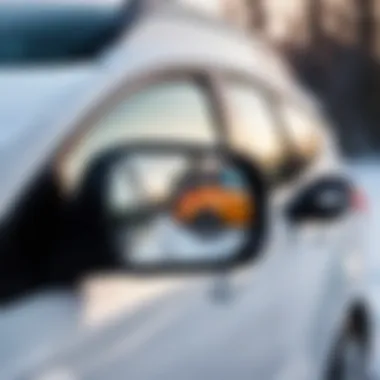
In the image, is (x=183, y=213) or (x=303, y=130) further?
(x=303, y=130)

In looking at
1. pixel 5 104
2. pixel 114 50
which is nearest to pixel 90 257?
pixel 5 104

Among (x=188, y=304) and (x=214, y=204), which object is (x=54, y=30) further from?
(x=214, y=204)

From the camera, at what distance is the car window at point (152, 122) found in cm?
410

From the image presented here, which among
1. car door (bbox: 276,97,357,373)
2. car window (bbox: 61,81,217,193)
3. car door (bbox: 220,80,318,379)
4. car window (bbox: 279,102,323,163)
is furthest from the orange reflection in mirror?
car window (bbox: 279,102,323,163)

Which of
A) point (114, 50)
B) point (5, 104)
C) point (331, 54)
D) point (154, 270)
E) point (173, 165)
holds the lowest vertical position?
point (154, 270)

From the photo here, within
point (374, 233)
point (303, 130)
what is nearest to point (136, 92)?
point (303, 130)

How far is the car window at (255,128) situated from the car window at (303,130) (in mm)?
196

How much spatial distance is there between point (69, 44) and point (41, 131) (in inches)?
30.4

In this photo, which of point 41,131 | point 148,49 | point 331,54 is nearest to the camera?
point 41,131

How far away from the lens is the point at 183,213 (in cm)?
371

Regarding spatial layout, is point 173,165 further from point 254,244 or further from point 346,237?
point 346,237

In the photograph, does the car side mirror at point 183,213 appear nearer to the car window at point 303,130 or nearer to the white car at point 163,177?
the white car at point 163,177

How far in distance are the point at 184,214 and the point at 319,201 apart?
1740mm

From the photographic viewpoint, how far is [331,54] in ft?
97.4
